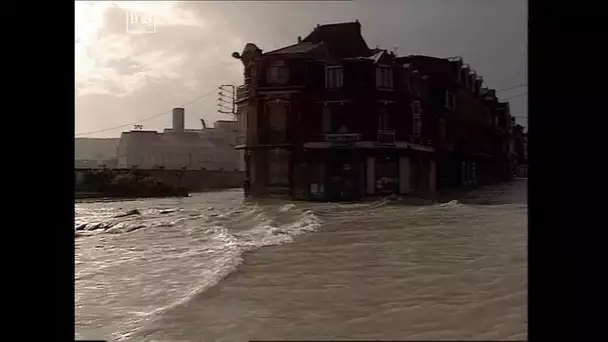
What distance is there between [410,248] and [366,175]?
25cm

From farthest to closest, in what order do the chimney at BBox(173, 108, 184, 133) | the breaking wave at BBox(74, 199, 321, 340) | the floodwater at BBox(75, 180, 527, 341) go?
the chimney at BBox(173, 108, 184, 133) → the breaking wave at BBox(74, 199, 321, 340) → the floodwater at BBox(75, 180, 527, 341)

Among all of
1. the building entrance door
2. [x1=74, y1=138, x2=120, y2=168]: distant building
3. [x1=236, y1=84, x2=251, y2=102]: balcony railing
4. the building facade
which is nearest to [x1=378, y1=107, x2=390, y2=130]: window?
the building facade

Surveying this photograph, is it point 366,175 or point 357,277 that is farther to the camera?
point 366,175

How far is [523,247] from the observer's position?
1376 mm

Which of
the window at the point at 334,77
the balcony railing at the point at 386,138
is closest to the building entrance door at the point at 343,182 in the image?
the balcony railing at the point at 386,138

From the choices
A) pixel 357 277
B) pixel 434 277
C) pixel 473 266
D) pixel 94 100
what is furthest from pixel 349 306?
pixel 94 100

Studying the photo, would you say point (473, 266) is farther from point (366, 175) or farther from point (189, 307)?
point (189, 307)

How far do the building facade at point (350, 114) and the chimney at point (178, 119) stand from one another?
196 millimetres

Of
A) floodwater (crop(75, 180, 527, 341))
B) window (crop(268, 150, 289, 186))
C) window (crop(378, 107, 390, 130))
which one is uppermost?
window (crop(378, 107, 390, 130))

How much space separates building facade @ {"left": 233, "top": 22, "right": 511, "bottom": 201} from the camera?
59.9 inches

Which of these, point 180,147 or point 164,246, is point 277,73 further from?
point 164,246

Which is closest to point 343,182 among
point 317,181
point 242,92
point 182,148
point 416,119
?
point 317,181

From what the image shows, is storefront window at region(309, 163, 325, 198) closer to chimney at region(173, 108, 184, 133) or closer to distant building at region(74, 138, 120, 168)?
chimney at region(173, 108, 184, 133)

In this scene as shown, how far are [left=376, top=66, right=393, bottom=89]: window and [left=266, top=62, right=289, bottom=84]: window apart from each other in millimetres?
269
